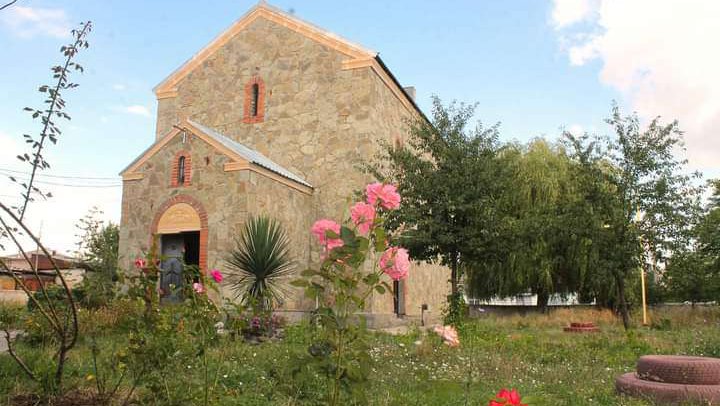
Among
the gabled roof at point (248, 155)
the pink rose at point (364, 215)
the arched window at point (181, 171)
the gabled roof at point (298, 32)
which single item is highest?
the gabled roof at point (298, 32)

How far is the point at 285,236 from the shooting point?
601 inches

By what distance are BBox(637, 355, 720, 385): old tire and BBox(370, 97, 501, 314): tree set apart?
7.59m

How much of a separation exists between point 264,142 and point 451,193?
755 cm

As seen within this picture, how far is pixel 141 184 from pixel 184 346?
449 inches

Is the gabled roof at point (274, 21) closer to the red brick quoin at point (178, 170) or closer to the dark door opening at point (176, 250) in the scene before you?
the red brick quoin at point (178, 170)

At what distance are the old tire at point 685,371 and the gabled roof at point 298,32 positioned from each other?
13.7 meters

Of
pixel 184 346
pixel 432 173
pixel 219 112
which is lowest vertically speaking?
pixel 184 346

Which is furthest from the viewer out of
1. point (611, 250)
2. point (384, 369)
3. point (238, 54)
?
point (238, 54)

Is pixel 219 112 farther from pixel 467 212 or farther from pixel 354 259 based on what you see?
pixel 354 259

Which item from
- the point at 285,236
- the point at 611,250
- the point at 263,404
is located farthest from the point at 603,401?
the point at 611,250

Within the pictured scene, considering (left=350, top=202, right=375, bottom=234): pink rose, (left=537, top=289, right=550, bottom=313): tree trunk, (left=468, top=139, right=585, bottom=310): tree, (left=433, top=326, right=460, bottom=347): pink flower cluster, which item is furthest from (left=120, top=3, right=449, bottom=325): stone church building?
(left=350, top=202, right=375, bottom=234): pink rose

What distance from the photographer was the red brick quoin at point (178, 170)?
14.5 metres

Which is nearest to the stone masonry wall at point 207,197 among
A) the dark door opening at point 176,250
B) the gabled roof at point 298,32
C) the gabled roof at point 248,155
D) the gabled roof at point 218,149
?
the gabled roof at point 218,149

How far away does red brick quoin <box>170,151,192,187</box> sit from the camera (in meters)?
14.5
